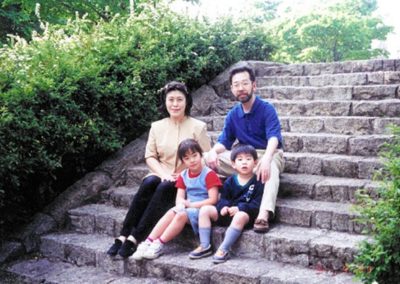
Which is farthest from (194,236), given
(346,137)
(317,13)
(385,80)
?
(317,13)

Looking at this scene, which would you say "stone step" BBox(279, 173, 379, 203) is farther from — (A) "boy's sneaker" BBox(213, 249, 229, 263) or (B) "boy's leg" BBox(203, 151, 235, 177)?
(A) "boy's sneaker" BBox(213, 249, 229, 263)

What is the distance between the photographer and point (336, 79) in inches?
247

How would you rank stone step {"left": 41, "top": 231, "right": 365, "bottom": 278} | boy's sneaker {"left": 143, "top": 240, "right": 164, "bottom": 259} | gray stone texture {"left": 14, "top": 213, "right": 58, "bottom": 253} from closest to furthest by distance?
stone step {"left": 41, "top": 231, "right": 365, "bottom": 278} → boy's sneaker {"left": 143, "top": 240, "right": 164, "bottom": 259} → gray stone texture {"left": 14, "top": 213, "right": 58, "bottom": 253}

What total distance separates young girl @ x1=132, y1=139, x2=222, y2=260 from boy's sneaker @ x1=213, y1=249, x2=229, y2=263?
32 centimetres

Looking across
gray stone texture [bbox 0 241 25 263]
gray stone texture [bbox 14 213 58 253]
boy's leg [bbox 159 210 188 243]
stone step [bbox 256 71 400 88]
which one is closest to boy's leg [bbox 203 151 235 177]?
boy's leg [bbox 159 210 188 243]

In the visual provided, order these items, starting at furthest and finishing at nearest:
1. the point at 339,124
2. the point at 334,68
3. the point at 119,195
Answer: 1. the point at 334,68
2. the point at 339,124
3. the point at 119,195

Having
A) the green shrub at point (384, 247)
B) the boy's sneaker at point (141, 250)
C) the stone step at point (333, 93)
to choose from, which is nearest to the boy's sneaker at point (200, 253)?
the boy's sneaker at point (141, 250)

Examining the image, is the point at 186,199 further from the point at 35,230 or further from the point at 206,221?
the point at 35,230

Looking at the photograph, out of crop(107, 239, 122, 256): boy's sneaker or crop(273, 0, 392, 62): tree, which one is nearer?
crop(107, 239, 122, 256): boy's sneaker

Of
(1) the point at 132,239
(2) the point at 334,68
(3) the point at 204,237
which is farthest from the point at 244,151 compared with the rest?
(2) the point at 334,68

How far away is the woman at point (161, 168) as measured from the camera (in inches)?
159

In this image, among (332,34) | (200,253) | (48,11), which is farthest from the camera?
(332,34)

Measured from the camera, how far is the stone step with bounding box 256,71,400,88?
232 inches

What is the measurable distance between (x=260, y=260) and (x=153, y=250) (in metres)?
0.81
